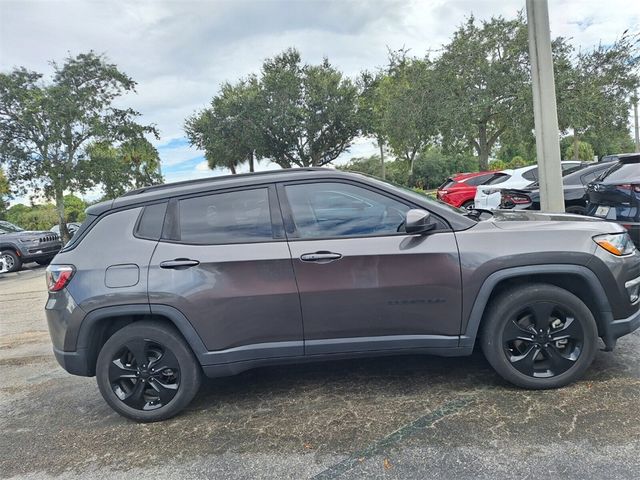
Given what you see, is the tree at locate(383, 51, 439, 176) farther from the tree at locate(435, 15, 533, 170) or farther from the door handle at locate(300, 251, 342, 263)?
the door handle at locate(300, 251, 342, 263)

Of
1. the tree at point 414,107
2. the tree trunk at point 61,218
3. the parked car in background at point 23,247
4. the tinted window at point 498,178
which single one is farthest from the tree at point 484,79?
the tree trunk at point 61,218

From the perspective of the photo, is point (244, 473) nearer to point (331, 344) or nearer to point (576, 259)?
point (331, 344)

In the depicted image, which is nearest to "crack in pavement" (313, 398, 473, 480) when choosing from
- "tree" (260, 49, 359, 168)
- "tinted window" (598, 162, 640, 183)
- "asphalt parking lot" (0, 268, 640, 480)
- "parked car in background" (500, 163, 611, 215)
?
"asphalt parking lot" (0, 268, 640, 480)

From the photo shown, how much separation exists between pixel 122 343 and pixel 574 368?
3.25 metres

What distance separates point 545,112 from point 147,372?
627 cm

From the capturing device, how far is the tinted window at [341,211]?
10.5ft

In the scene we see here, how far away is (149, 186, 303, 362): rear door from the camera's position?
3096 mm

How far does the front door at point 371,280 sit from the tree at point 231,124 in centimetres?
2495

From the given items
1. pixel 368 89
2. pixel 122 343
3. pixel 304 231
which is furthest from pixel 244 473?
pixel 368 89

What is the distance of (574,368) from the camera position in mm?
3193

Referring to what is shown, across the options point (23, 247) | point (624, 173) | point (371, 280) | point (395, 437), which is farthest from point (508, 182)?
point (23, 247)

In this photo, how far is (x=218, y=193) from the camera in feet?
10.9

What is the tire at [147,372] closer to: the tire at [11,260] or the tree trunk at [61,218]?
the tire at [11,260]

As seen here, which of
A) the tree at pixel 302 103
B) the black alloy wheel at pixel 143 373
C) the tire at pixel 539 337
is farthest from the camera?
the tree at pixel 302 103
